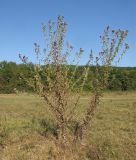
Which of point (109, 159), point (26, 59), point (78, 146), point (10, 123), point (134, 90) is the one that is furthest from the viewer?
point (134, 90)

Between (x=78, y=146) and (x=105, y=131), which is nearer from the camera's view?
(x=78, y=146)

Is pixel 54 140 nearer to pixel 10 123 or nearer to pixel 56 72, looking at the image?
pixel 56 72

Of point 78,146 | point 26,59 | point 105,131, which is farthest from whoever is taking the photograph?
point 105,131

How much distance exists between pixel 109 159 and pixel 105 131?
10.3ft

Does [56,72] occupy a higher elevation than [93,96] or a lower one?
higher

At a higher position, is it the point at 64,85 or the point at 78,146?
the point at 64,85

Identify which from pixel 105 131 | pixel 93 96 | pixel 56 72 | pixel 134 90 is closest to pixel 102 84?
pixel 93 96

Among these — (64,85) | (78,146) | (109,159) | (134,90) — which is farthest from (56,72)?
(134,90)

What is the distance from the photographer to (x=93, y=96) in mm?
9320

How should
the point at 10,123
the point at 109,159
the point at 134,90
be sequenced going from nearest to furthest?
the point at 109,159 → the point at 10,123 → the point at 134,90

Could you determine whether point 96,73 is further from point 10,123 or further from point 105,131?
point 10,123

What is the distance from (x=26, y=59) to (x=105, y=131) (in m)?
2.91

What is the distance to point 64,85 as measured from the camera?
8938 mm

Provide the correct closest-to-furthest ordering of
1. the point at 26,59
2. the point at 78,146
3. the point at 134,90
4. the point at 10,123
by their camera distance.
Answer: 1. the point at 78,146
2. the point at 26,59
3. the point at 10,123
4. the point at 134,90
